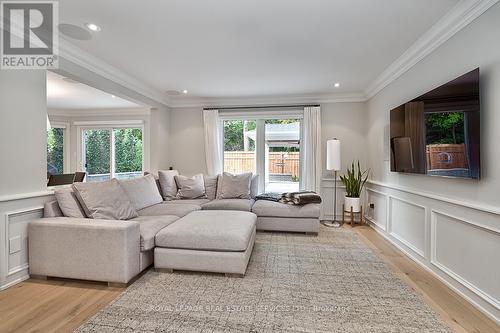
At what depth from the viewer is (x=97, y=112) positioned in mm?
6477

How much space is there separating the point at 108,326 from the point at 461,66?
3.38 metres

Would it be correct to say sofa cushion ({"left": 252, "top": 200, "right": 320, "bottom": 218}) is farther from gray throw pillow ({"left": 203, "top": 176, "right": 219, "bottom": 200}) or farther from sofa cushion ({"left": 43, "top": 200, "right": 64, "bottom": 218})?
sofa cushion ({"left": 43, "top": 200, "right": 64, "bottom": 218})

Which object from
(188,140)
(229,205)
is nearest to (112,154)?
(188,140)

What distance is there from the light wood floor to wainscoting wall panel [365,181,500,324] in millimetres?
119

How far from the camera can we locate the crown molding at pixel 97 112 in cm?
635

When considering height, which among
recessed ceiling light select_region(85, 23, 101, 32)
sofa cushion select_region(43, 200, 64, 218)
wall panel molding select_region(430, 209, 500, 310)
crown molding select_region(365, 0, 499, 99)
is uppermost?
recessed ceiling light select_region(85, 23, 101, 32)

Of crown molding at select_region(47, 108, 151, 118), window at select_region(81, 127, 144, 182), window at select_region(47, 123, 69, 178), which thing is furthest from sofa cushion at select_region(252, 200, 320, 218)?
window at select_region(47, 123, 69, 178)

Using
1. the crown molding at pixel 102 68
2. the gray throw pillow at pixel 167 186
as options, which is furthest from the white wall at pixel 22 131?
the gray throw pillow at pixel 167 186

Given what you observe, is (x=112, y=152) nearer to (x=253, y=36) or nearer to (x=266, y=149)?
(x=266, y=149)

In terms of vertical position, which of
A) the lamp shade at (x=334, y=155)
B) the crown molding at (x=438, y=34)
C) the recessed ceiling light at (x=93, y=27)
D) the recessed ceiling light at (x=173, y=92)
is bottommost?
the lamp shade at (x=334, y=155)

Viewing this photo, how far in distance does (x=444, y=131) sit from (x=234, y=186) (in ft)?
9.98

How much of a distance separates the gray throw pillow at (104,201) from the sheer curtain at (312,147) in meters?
3.10

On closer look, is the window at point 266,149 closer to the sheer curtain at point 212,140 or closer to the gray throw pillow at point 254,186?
the sheer curtain at point 212,140

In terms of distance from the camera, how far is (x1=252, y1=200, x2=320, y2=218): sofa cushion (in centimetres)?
380
